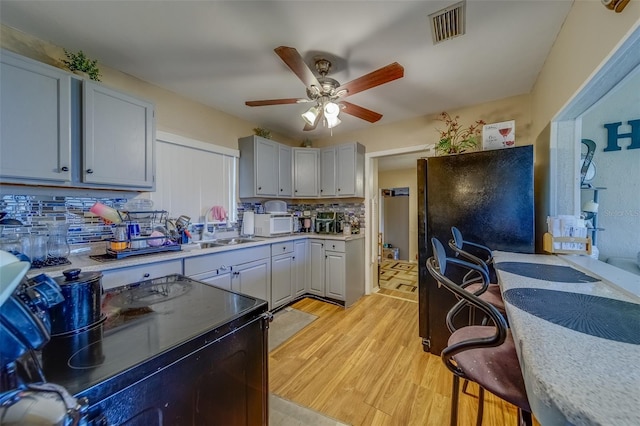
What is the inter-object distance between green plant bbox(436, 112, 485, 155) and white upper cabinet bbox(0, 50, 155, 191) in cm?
275

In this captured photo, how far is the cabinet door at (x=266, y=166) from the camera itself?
3.14 meters

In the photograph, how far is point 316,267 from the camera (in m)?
3.38

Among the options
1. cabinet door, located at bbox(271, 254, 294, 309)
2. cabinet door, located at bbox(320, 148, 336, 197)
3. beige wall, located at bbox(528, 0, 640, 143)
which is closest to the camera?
beige wall, located at bbox(528, 0, 640, 143)

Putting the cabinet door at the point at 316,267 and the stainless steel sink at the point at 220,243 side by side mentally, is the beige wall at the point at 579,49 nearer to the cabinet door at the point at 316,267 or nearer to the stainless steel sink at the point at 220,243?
the cabinet door at the point at 316,267

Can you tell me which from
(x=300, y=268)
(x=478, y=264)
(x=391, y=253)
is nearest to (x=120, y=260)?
(x=300, y=268)

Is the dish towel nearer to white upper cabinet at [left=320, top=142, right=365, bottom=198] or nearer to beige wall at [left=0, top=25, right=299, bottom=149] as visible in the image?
beige wall at [left=0, top=25, right=299, bottom=149]

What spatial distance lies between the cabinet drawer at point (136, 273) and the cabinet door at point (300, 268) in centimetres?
150

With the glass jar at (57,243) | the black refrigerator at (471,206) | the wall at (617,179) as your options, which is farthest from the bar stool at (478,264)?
the glass jar at (57,243)

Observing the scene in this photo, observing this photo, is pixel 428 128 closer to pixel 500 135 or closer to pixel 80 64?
pixel 500 135

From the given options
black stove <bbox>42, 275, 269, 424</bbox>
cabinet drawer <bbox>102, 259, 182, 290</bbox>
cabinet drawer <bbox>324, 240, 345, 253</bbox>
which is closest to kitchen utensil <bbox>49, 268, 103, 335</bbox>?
black stove <bbox>42, 275, 269, 424</bbox>

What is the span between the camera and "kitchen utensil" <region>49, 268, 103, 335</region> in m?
0.73

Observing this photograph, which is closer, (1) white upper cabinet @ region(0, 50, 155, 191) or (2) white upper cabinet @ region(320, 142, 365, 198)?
(1) white upper cabinet @ region(0, 50, 155, 191)

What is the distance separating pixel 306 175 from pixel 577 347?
3.33 m

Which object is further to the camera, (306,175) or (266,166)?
(306,175)
